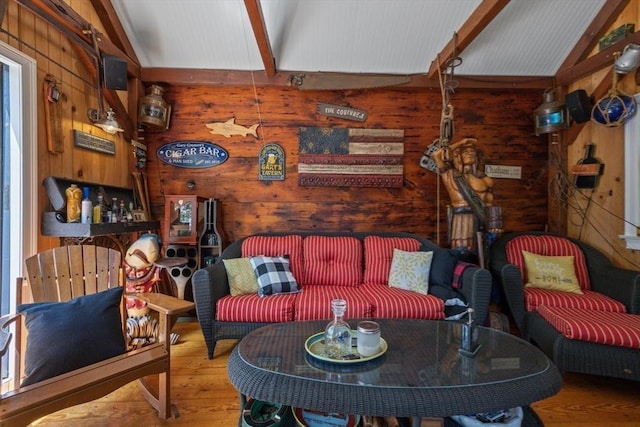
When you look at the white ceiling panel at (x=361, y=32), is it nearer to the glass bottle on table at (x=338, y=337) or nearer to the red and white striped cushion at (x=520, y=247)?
the red and white striped cushion at (x=520, y=247)

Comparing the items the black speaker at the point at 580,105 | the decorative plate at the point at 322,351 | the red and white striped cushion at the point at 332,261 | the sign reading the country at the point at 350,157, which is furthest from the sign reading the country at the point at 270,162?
the black speaker at the point at 580,105

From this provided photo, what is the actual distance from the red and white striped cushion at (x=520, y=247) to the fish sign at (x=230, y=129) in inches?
109

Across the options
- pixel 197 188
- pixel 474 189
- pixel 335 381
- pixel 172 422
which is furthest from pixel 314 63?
pixel 172 422

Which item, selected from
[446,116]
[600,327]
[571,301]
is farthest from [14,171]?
[571,301]

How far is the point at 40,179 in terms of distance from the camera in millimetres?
2021

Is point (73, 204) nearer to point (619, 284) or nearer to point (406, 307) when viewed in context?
point (406, 307)

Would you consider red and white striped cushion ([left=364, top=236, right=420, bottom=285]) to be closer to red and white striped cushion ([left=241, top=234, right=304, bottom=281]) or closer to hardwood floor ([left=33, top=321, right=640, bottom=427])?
red and white striped cushion ([left=241, top=234, right=304, bottom=281])

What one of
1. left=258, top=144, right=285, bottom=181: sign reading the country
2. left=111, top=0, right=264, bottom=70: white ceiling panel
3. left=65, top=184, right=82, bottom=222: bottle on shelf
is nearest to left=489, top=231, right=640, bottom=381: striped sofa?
left=258, top=144, right=285, bottom=181: sign reading the country

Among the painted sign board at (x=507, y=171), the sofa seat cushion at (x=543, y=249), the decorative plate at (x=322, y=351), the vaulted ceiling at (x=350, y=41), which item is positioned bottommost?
the decorative plate at (x=322, y=351)

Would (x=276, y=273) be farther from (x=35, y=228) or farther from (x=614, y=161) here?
(x=614, y=161)

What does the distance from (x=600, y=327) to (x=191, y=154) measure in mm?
3595

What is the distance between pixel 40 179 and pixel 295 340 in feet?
6.54

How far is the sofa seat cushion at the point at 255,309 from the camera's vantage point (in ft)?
7.32

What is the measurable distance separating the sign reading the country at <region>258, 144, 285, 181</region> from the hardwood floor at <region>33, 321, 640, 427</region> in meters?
1.84
